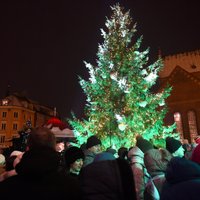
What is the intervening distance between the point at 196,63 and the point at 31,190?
44.0 m

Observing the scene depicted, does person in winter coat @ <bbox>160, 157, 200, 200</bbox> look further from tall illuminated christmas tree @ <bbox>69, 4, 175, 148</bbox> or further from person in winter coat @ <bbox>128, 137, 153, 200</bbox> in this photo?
tall illuminated christmas tree @ <bbox>69, 4, 175, 148</bbox>

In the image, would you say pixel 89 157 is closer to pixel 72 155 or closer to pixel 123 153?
pixel 72 155

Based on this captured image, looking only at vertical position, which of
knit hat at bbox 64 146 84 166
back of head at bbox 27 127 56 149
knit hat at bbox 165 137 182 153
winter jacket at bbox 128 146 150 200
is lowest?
winter jacket at bbox 128 146 150 200

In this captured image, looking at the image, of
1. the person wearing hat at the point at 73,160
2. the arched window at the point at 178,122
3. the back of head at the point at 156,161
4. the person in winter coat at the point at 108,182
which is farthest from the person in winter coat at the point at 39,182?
the arched window at the point at 178,122

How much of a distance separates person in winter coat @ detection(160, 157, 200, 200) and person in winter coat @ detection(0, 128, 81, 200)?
1002mm

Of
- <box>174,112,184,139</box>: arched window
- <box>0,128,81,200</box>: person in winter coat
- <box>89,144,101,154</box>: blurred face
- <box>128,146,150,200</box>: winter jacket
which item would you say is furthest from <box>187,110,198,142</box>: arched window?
<box>0,128,81,200</box>: person in winter coat

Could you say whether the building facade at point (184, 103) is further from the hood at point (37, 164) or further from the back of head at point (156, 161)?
the hood at point (37, 164)

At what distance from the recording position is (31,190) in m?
2.51

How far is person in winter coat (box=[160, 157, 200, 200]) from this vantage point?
2535 mm

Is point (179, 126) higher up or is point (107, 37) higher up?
point (107, 37)

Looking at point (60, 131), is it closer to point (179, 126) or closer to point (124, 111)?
point (124, 111)

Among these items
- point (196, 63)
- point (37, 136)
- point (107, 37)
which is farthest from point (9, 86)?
point (37, 136)

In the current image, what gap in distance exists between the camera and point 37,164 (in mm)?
2529

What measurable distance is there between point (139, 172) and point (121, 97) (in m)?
10.1
